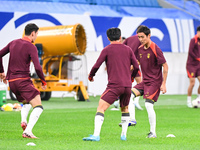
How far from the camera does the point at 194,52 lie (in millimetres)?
16812

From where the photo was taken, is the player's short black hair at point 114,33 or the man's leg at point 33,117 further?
the man's leg at point 33,117

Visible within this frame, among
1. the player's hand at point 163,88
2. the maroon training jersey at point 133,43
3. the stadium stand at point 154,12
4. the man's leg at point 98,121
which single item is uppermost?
the stadium stand at point 154,12

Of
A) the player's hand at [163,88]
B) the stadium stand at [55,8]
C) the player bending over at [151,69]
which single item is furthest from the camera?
the stadium stand at [55,8]

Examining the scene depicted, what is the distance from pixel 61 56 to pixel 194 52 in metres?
6.08

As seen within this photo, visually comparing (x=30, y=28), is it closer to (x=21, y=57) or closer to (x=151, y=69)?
(x=21, y=57)

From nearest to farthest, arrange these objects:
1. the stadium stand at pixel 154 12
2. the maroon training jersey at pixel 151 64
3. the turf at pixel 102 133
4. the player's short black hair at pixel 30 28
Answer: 1. the turf at pixel 102 133
2. the player's short black hair at pixel 30 28
3. the maroon training jersey at pixel 151 64
4. the stadium stand at pixel 154 12

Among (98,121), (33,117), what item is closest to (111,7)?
(33,117)

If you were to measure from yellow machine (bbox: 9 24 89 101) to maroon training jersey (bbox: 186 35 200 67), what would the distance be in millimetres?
5084

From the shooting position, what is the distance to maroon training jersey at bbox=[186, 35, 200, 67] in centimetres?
1659

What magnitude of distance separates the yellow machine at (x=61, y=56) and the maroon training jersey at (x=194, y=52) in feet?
16.7

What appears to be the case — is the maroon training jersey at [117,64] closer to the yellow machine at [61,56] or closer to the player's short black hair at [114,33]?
the player's short black hair at [114,33]

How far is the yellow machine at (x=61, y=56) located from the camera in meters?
20.2

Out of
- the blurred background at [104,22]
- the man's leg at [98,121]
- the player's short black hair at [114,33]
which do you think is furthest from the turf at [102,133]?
the blurred background at [104,22]

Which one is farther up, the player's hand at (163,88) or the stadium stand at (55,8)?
the stadium stand at (55,8)
